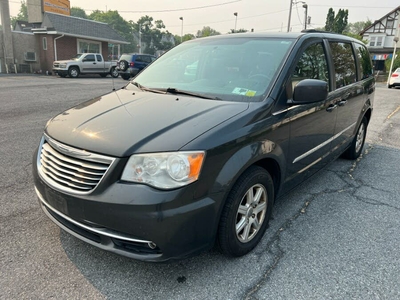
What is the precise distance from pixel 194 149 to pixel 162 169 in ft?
0.78

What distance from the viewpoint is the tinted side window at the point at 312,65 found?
307cm

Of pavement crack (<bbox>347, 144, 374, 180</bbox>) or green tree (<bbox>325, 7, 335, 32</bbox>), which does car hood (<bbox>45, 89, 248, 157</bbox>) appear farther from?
green tree (<bbox>325, 7, 335, 32</bbox>)

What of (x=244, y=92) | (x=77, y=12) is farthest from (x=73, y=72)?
(x=77, y=12)

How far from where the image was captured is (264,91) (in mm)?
2748

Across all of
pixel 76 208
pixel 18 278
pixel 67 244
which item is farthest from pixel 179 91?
pixel 18 278

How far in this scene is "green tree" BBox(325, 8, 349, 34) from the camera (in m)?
56.1

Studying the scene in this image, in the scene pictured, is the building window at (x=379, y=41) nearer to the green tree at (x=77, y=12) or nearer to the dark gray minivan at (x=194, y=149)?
the dark gray minivan at (x=194, y=149)

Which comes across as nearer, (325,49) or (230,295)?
(230,295)

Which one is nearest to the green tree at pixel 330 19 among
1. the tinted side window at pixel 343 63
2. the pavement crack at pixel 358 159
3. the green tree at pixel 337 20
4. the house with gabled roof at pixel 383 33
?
the green tree at pixel 337 20

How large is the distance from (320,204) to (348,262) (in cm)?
108

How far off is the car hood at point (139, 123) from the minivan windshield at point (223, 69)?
23 centimetres

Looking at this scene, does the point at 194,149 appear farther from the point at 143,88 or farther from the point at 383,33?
the point at 383,33

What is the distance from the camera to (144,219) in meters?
1.98

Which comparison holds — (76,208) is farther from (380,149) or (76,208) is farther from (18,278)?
(380,149)
